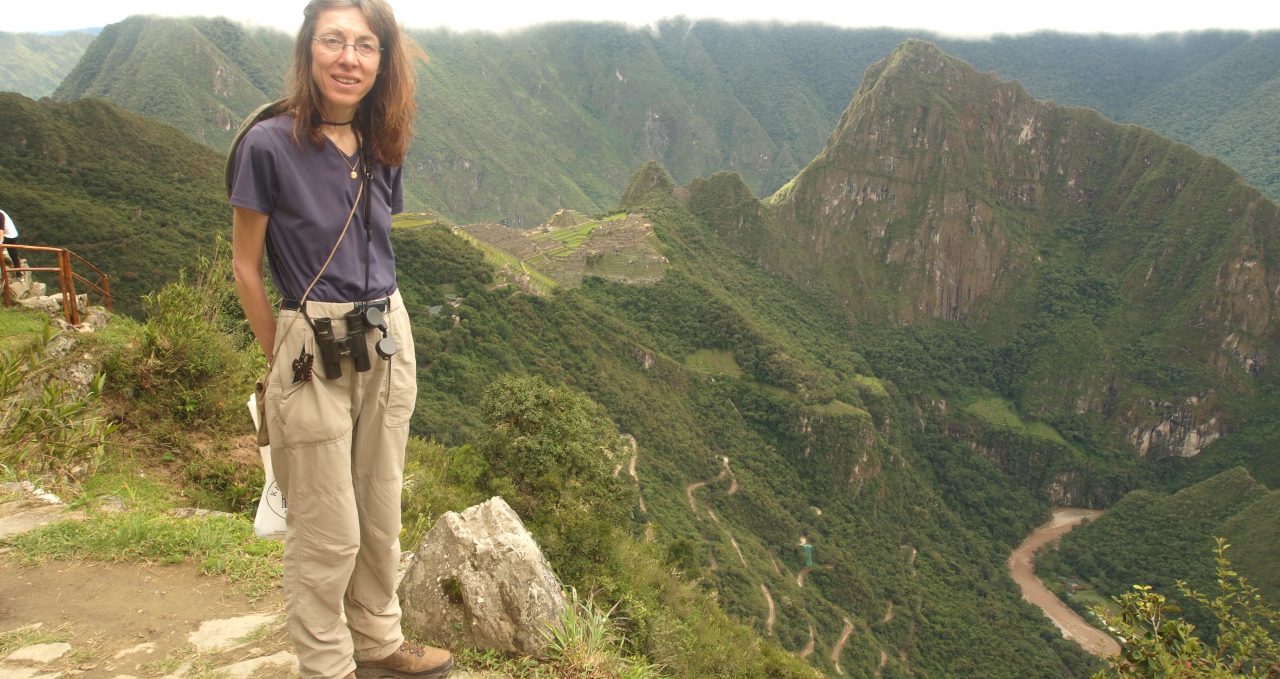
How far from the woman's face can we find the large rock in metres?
2.43

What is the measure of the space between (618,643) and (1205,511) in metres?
57.1

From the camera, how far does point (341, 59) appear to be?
2.56 m

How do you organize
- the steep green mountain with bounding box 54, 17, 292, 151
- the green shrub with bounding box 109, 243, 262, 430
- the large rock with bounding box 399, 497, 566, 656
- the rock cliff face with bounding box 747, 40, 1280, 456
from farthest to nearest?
the steep green mountain with bounding box 54, 17, 292, 151 < the rock cliff face with bounding box 747, 40, 1280, 456 < the green shrub with bounding box 109, 243, 262, 430 < the large rock with bounding box 399, 497, 566, 656

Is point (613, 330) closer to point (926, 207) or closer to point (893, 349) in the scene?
point (893, 349)

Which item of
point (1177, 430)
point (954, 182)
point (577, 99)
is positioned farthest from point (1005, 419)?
point (577, 99)

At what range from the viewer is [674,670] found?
5598 millimetres

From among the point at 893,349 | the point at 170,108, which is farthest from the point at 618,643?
the point at 170,108

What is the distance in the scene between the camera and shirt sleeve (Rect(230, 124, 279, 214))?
2383mm

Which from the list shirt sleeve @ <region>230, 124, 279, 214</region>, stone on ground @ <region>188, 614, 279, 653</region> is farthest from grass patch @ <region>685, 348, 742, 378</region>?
shirt sleeve @ <region>230, 124, 279, 214</region>

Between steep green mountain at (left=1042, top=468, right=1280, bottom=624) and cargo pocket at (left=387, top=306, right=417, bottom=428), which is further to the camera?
steep green mountain at (left=1042, top=468, right=1280, bottom=624)

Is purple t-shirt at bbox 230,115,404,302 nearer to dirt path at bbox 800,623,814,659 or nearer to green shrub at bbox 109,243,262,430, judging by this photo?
green shrub at bbox 109,243,262,430

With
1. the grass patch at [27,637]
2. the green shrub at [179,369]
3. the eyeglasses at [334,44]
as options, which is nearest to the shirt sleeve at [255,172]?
the eyeglasses at [334,44]

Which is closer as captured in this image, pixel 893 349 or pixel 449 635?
pixel 449 635

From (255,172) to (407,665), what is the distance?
2.11 metres
